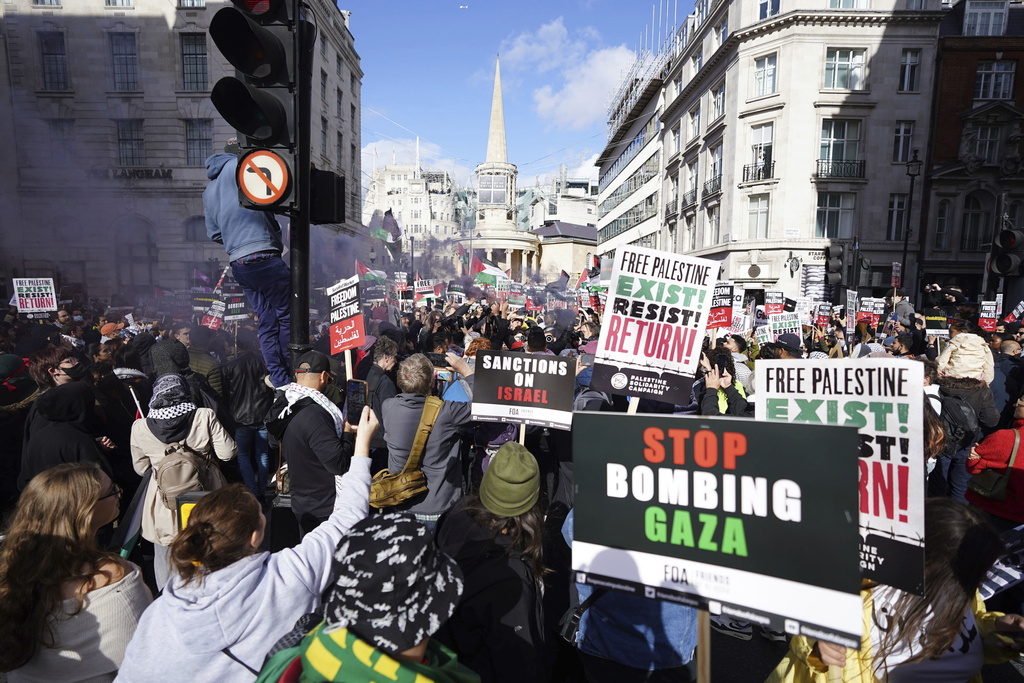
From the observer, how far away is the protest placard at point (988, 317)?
12391mm

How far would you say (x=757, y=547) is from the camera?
176 centimetres

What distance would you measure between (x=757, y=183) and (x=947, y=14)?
13.1m

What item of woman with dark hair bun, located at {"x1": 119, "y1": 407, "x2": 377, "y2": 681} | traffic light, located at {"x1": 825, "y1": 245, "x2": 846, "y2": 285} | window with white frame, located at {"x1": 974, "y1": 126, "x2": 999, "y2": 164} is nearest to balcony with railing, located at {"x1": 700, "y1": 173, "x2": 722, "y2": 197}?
window with white frame, located at {"x1": 974, "y1": 126, "x2": 999, "y2": 164}

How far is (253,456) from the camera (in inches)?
258

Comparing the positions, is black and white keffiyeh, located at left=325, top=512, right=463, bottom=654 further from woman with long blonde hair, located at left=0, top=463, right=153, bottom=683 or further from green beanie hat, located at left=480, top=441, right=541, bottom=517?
woman with long blonde hair, located at left=0, top=463, right=153, bottom=683

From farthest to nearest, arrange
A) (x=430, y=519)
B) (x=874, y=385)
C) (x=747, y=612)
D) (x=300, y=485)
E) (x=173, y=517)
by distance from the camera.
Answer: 1. (x=430, y=519)
2. (x=300, y=485)
3. (x=173, y=517)
4. (x=874, y=385)
5. (x=747, y=612)

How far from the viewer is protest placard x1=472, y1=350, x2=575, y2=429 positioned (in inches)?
175

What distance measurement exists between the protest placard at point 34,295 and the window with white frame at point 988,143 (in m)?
38.0

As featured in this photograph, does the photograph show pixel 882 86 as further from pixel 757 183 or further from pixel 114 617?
pixel 114 617

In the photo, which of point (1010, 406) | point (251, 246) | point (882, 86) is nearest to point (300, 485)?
point (251, 246)

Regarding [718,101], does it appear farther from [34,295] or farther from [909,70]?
[34,295]

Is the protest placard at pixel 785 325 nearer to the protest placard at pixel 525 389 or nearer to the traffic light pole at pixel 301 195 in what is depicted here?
the protest placard at pixel 525 389

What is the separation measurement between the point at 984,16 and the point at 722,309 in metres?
32.0

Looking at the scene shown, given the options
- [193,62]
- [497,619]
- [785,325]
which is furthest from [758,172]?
[497,619]
